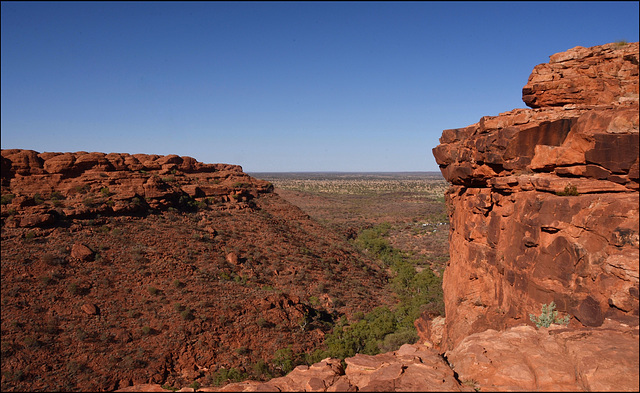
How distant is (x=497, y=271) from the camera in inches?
561

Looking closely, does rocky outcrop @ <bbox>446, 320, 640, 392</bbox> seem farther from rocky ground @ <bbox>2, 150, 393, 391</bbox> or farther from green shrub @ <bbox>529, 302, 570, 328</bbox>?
rocky ground @ <bbox>2, 150, 393, 391</bbox>

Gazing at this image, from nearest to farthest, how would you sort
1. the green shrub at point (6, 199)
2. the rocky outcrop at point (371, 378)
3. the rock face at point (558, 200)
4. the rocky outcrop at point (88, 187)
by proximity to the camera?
1. the rocky outcrop at point (371, 378)
2. the rock face at point (558, 200)
3. the green shrub at point (6, 199)
4. the rocky outcrop at point (88, 187)

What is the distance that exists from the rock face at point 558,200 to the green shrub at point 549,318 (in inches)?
8.4

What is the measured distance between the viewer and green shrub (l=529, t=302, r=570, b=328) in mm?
10266

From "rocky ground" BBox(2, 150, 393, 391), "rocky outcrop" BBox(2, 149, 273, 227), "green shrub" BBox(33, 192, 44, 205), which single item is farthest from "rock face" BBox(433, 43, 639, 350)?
"green shrub" BBox(33, 192, 44, 205)

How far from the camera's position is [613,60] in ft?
39.7

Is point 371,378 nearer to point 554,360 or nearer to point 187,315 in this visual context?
point 554,360

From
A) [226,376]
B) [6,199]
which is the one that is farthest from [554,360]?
[6,199]

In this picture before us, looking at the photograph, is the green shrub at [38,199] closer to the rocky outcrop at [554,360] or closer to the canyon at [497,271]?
the canyon at [497,271]

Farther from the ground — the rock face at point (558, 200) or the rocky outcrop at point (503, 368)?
the rock face at point (558, 200)

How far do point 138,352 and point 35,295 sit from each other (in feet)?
25.4

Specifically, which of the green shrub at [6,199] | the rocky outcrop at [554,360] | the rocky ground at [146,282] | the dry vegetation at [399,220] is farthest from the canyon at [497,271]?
the dry vegetation at [399,220]

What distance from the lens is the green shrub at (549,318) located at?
10266 mm

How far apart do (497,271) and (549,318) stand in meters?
3.83
